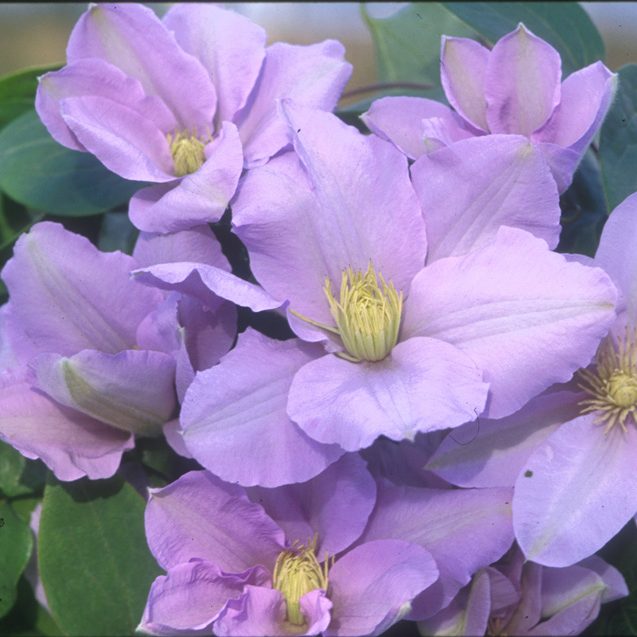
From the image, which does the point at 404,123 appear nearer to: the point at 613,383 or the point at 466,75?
the point at 466,75

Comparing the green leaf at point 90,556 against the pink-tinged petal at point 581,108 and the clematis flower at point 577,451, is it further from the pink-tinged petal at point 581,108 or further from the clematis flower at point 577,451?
the pink-tinged petal at point 581,108

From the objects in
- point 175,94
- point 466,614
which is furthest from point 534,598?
point 175,94

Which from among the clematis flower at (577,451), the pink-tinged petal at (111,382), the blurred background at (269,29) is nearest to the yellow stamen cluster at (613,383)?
the clematis flower at (577,451)

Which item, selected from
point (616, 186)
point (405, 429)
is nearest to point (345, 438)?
point (405, 429)

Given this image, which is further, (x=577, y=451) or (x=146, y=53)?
(x=146, y=53)

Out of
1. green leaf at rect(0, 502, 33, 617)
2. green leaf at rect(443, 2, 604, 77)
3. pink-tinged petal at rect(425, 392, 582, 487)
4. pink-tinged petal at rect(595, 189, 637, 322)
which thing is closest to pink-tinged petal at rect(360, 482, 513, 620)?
pink-tinged petal at rect(425, 392, 582, 487)

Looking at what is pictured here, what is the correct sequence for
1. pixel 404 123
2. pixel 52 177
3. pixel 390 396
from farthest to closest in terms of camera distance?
pixel 52 177 < pixel 404 123 < pixel 390 396

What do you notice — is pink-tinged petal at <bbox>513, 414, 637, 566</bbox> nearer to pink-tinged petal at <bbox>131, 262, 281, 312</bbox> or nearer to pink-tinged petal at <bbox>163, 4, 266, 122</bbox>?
pink-tinged petal at <bbox>131, 262, 281, 312</bbox>
